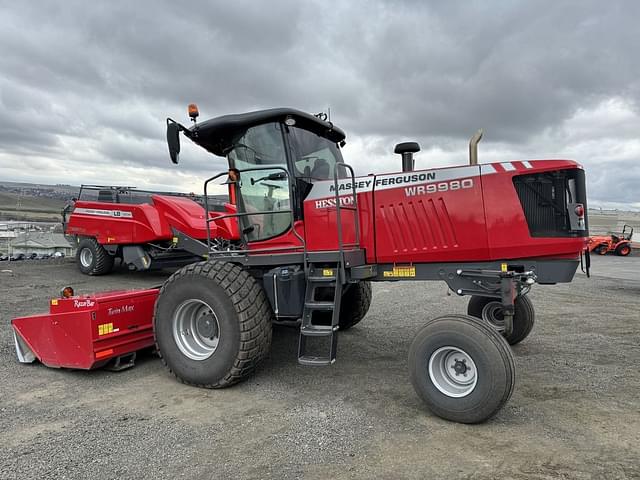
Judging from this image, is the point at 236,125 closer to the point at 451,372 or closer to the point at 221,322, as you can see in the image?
the point at 221,322

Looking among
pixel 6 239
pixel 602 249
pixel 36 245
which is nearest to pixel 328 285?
pixel 36 245

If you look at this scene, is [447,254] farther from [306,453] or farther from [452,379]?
[306,453]

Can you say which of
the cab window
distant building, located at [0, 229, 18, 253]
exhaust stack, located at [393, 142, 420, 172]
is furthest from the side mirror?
distant building, located at [0, 229, 18, 253]

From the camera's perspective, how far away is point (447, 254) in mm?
4102

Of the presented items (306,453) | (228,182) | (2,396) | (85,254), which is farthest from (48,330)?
(85,254)

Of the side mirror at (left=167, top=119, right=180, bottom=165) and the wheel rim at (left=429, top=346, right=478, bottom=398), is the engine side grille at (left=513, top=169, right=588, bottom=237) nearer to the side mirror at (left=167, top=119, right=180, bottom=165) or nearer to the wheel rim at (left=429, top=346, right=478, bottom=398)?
the wheel rim at (left=429, top=346, right=478, bottom=398)

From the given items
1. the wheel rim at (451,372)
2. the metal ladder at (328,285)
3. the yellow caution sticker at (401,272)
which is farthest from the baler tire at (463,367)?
the metal ladder at (328,285)

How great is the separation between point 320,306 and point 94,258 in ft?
29.8

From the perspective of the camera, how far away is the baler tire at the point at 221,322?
424 centimetres

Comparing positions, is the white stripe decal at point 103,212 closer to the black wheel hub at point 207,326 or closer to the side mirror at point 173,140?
the side mirror at point 173,140

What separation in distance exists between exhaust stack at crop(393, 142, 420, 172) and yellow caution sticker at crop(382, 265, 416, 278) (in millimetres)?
952

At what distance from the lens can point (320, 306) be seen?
4359mm

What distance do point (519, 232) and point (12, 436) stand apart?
423 cm

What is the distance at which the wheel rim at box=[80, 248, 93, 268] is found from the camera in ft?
38.6
